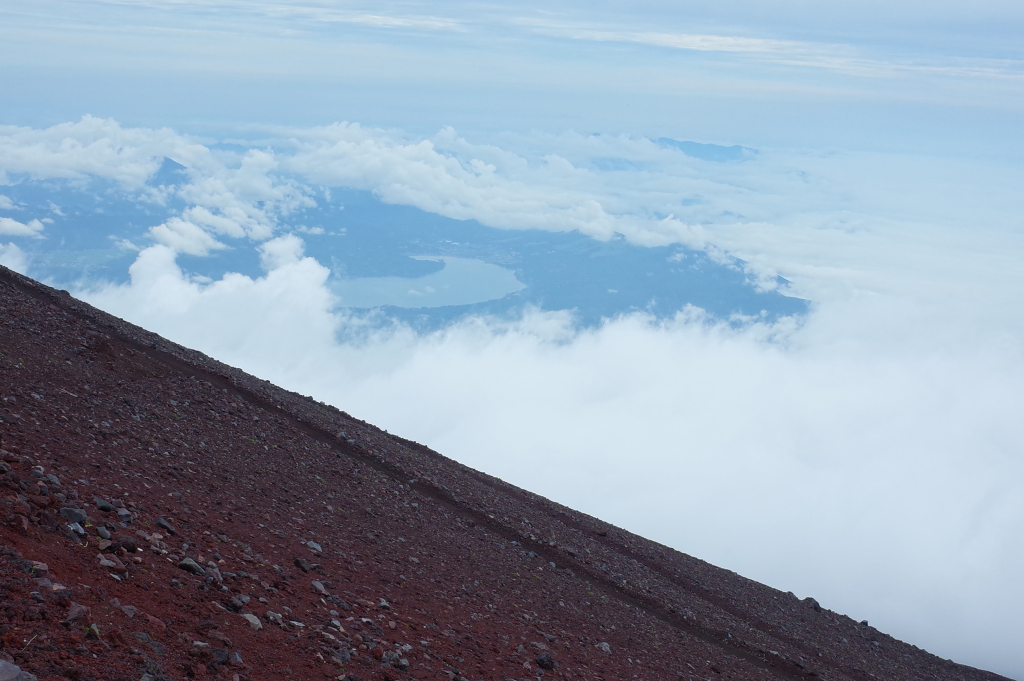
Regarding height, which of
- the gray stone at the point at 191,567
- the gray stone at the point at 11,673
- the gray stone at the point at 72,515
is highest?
the gray stone at the point at 72,515

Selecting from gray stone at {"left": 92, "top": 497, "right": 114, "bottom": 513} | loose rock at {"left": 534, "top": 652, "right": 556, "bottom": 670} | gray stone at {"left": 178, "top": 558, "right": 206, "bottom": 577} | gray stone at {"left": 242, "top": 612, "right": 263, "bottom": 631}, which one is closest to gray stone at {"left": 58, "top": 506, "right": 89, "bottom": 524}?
gray stone at {"left": 92, "top": 497, "right": 114, "bottom": 513}

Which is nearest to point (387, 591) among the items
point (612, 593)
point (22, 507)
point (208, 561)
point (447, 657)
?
point (447, 657)

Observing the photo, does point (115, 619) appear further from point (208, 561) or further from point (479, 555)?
point (479, 555)

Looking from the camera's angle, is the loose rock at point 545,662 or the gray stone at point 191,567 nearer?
the gray stone at point 191,567

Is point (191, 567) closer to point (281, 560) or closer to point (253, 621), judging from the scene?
point (253, 621)

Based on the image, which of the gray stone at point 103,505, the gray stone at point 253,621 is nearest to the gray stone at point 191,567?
the gray stone at point 253,621

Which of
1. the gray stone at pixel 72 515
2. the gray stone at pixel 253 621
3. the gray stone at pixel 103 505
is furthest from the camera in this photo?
the gray stone at pixel 103 505

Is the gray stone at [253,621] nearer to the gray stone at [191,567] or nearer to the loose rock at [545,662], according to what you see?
the gray stone at [191,567]

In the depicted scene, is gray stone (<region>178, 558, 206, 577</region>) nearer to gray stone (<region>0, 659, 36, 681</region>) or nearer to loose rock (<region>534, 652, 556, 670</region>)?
gray stone (<region>0, 659, 36, 681</region>)
